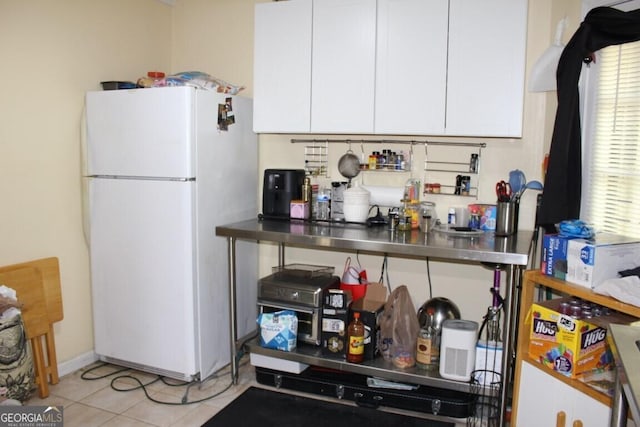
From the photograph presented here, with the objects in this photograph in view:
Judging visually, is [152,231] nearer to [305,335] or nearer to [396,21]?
[305,335]

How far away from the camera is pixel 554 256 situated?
2.17 meters

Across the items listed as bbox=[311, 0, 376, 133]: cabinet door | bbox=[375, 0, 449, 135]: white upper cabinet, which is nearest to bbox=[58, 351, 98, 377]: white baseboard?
bbox=[311, 0, 376, 133]: cabinet door

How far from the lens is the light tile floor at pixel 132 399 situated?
263 centimetres

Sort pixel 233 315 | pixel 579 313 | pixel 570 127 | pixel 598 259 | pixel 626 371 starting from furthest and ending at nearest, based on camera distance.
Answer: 1. pixel 233 315
2. pixel 570 127
3. pixel 579 313
4. pixel 598 259
5. pixel 626 371

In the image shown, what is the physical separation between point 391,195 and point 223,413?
153cm

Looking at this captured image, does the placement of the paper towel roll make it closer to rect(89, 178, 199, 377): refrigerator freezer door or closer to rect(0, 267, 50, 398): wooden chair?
rect(89, 178, 199, 377): refrigerator freezer door

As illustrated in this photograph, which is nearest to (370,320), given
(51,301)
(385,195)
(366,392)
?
(366,392)

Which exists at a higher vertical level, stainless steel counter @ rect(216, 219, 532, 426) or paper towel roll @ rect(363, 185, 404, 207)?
paper towel roll @ rect(363, 185, 404, 207)

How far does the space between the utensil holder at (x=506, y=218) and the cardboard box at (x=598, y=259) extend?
62 cm

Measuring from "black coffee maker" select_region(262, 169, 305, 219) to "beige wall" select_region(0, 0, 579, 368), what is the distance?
234 mm

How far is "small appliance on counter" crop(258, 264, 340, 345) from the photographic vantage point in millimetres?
2832

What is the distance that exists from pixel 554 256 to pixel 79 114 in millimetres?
2696

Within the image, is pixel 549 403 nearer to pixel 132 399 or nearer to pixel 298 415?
pixel 298 415

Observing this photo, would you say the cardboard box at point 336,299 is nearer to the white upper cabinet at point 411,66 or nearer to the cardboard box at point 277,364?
the cardboard box at point 277,364
